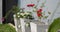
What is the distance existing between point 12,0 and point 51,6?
130cm

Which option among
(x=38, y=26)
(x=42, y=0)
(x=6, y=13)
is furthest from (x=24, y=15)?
(x=6, y=13)

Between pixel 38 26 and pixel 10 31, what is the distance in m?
1.53

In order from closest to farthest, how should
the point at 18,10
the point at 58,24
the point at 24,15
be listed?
the point at 58,24 → the point at 24,15 → the point at 18,10

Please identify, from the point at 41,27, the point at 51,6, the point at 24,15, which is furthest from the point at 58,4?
the point at 41,27

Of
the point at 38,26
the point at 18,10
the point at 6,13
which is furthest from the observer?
the point at 6,13

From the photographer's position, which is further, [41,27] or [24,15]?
[24,15]

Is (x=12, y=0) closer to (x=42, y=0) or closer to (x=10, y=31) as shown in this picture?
(x=42, y=0)

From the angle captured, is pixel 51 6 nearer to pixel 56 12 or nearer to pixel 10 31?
pixel 56 12

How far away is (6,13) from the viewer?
5.73 meters

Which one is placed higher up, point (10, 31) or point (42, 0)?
point (42, 0)

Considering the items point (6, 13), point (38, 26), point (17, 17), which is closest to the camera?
point (38, 26)

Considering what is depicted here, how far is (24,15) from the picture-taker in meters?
3.61

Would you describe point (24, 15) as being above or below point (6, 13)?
above

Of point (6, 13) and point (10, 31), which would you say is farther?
point (6, 13)
